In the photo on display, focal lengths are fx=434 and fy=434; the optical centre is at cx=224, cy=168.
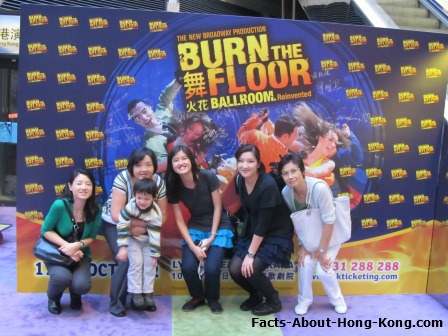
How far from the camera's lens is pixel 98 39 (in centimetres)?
338

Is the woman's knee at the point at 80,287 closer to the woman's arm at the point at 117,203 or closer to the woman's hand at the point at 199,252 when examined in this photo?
the woman's arm at the point at 117,203

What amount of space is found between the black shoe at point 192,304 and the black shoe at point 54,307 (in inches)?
35.7

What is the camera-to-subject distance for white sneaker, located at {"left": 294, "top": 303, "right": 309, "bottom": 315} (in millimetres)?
3281

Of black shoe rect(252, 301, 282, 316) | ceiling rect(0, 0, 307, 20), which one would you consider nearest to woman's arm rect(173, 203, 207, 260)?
black shoe rect(252, 301, 282, 316)

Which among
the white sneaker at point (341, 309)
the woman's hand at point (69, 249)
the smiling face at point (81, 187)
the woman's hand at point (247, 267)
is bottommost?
the white sneaker at point (341, 309)

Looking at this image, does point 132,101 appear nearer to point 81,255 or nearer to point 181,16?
point 181,16

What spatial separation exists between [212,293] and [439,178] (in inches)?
84.7

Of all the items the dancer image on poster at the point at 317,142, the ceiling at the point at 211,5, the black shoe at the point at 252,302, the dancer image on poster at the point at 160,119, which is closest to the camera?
the black shoe at the point at 252,302

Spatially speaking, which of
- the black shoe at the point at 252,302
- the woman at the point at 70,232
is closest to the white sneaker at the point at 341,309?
the black shoe at the point at 252,302

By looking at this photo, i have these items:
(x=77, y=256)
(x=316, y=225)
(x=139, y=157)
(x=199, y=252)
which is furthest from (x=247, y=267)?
(x=77, y=256)

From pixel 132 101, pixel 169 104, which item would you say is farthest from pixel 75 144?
pixel 169 104

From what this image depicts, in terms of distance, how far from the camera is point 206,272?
319 cm

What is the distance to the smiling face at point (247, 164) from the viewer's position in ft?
10.2

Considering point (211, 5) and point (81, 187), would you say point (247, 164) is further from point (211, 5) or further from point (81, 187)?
point (211, 5)
